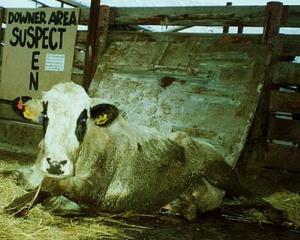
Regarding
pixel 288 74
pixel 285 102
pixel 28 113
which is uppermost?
pixel 288 74

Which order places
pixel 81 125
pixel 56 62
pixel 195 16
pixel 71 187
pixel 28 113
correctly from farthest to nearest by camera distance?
pixel 56 62 < pixel 195 16 < pixel 28 113 < pixel 81 125 < pixel 71 187

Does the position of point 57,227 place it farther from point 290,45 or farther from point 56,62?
point 56,62

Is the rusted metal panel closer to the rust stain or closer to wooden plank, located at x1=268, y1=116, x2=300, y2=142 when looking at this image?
the rust stain

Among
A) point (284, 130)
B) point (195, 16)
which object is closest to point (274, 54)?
point (284, 130)

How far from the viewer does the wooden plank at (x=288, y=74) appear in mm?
5422

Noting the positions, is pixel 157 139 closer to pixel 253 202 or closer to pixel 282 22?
pixel 253 202

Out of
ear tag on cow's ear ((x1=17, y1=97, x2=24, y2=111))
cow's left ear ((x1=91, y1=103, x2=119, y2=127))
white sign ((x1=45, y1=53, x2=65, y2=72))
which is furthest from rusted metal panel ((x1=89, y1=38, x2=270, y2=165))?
ear tag on cow's ear ((x1=17, y1=97, x2=24, y2=111))

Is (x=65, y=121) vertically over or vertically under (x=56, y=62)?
under

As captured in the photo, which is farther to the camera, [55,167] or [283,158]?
[283,158]

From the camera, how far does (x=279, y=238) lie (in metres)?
3.82

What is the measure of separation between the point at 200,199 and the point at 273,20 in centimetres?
233

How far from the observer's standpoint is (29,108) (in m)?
4.34

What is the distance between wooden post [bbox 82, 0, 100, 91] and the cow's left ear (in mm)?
2590

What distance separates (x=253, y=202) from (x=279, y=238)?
781 millimetres
